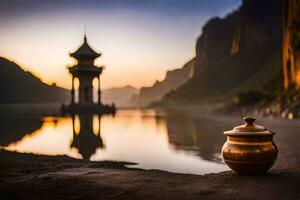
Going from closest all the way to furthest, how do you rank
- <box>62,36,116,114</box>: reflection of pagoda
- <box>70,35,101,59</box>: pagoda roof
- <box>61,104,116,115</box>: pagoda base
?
<box>61,104,116,115</box>: pagoda base < <box>62,36,116,114</box>: reflection of pagoda < <box>70,35,101,59</box>: pagoda roof

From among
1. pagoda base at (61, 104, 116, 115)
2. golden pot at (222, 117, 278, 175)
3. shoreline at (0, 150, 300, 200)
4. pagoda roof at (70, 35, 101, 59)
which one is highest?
pagoda roof at (70, 35, 101, 59)

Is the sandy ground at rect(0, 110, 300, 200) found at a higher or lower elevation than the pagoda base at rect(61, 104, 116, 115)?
lower

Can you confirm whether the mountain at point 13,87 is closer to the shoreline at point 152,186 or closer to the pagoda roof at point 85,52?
the pagoda roof at point 85,52

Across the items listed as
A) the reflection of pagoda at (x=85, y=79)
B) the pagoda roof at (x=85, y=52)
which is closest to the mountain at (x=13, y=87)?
the pagoda roof at (x=85, y=52)

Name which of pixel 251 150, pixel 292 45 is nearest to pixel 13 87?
pixel 292 45

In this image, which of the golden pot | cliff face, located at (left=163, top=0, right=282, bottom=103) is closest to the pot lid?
the golden pot

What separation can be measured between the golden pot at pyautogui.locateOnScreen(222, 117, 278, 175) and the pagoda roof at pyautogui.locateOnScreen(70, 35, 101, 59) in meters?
51.0

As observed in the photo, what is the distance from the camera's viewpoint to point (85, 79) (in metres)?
56.2

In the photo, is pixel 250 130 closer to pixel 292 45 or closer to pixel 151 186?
pixel 151 186

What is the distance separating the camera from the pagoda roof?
56.9m

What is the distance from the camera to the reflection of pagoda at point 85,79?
2135 inches

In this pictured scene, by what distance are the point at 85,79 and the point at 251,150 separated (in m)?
50.3

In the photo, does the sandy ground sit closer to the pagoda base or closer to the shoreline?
the shoreline

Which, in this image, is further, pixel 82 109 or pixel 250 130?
pixel 82 109
